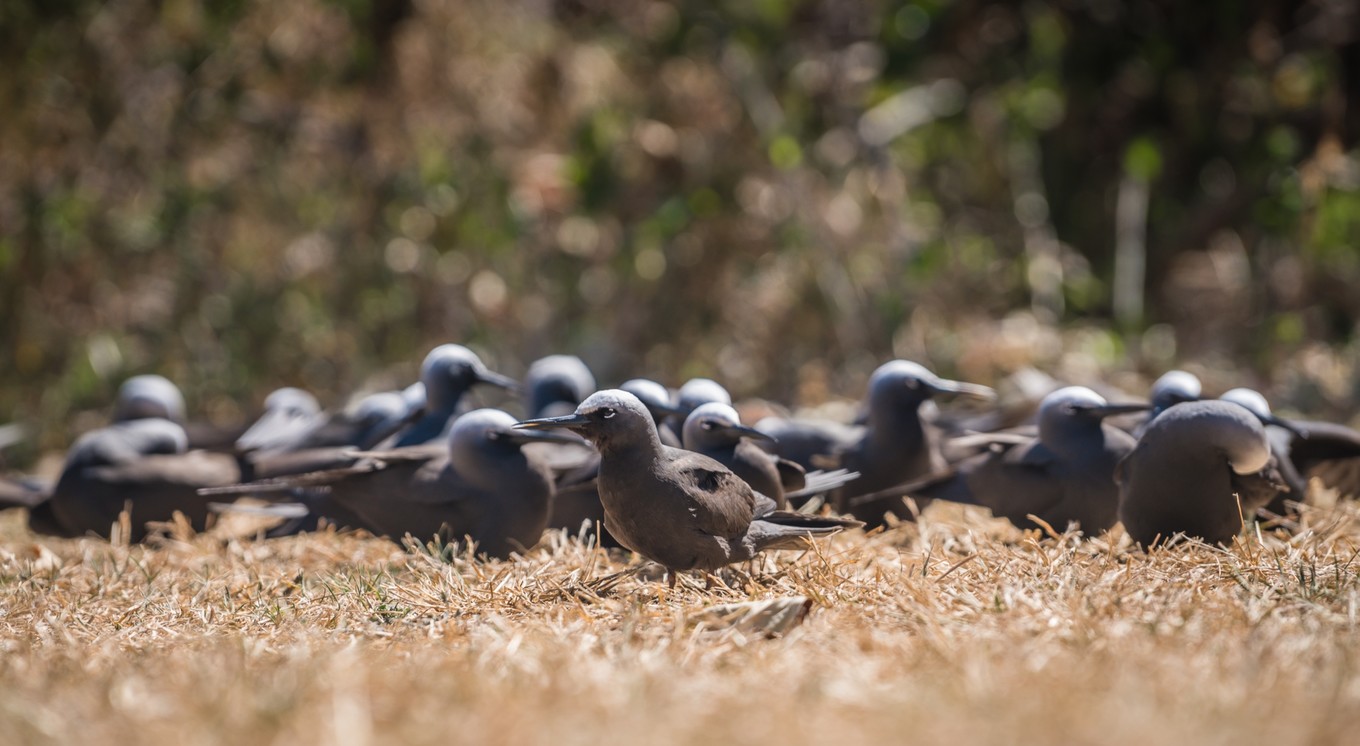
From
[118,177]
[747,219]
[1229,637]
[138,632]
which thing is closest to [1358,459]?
[1229,637]

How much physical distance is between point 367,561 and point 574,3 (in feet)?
21.4

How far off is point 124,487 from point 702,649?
334 cm

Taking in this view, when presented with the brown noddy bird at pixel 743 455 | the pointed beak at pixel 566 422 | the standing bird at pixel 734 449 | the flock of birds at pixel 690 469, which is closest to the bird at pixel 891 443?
the flock of birds at pixel 690 469

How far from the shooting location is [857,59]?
1054 centimetres

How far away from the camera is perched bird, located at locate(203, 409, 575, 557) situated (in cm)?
466

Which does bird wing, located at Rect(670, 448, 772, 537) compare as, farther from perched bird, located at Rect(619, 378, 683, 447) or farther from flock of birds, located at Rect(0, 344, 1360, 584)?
perched bird, located at Rect(619, 378, 683, 447)

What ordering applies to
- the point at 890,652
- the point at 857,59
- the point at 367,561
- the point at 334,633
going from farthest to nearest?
the point at 857,59 → the point at 367,561 → the point at 334,633 → the point at 890,652

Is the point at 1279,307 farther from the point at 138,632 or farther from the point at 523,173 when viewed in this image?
the point at 138,632

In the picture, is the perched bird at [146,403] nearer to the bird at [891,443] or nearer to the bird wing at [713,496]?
the bird at [891,443]

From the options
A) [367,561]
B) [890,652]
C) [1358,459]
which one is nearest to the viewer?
[890,652]

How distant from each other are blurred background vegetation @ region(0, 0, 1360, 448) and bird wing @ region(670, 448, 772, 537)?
529 cm

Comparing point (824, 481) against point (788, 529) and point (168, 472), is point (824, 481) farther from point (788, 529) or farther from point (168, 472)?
point (168, 472)

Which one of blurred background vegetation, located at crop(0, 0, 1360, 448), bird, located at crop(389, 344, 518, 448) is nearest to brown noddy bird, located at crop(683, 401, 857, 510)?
bird, located at crop(389, 344, 518, 448)

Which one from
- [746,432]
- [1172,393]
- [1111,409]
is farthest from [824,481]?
[1172,393]
